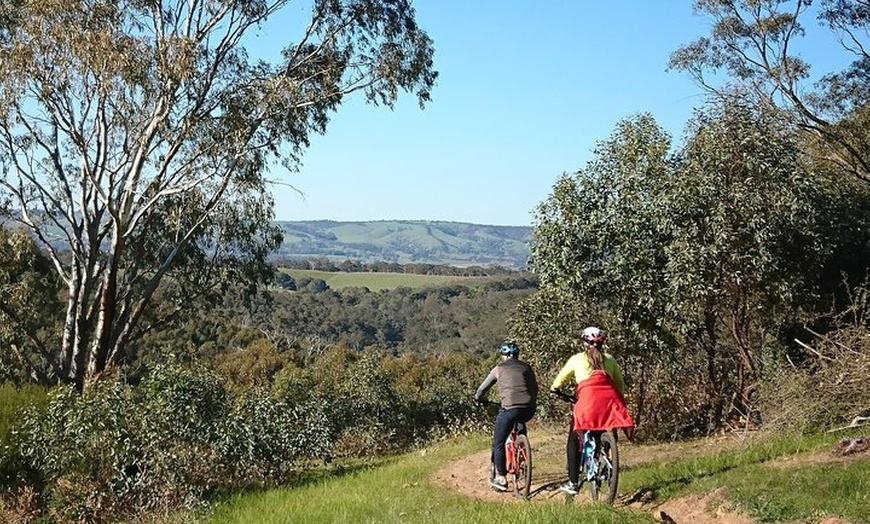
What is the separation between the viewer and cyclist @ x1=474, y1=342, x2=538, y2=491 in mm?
8727

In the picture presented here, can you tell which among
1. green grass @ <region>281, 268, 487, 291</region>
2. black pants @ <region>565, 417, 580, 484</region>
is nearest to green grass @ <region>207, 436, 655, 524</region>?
black pants @ <region>565, 417, 580, 484</region>

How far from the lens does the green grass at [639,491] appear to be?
6.92 m

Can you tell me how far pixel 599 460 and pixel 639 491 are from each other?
2.45 ft

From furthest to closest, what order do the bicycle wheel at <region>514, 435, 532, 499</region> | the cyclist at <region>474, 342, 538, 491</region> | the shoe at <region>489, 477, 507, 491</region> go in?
1. the shoe at <region>489, 477, 507, 491</region>
2. the cyclist at <region>474, 342, 538, 491</region>
3. the bicycle wheel at <region>514, 435, 532, 499</region>

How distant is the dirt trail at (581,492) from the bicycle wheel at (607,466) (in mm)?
176

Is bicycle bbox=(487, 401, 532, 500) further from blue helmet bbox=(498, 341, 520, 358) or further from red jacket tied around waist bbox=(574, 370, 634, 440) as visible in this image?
red jacket tied around waist bbox=(574, 370, 634, 440)

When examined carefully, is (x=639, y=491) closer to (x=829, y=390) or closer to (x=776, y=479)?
(x=776, y=479)

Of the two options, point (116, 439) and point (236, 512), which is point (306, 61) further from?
point (236, 512)

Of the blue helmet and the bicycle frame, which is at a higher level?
the blue helmet

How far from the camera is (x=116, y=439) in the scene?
450 inches

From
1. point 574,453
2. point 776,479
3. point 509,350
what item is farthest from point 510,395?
point 776,479

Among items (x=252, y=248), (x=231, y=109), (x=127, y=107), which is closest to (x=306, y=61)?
(x=231, y=109)

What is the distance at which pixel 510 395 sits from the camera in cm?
873

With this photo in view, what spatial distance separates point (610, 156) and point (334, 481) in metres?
6.51
